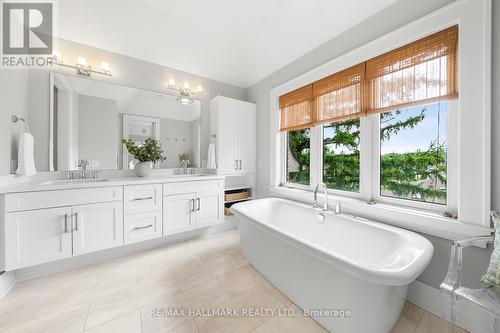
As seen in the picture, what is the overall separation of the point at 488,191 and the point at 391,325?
3.51 ft

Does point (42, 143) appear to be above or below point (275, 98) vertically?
below

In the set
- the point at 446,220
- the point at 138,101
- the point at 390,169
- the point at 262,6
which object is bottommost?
the point at 446,220

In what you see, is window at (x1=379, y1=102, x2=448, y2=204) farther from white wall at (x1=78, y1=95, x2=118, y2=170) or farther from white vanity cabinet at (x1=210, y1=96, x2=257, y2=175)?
white wall at (x1=78, y1=95, x2=118, y2=170)

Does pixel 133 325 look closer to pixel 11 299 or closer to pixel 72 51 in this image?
pixel 11 299

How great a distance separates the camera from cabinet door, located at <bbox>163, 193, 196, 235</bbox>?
2.45 meters

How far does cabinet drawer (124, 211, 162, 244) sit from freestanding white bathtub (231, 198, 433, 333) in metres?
1.05

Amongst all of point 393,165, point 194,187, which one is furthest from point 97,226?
point 393,165

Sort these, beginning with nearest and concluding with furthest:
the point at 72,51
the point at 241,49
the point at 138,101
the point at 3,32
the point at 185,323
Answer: the point at 185,323 → the point at 3,32 → the point at 72,51 → the point at 138,101 → the point at 241,49

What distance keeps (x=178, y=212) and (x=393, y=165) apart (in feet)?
8.25

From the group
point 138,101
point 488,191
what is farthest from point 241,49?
point 488,191

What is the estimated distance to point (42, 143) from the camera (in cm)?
212

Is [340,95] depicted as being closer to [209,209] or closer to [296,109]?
[296,109]

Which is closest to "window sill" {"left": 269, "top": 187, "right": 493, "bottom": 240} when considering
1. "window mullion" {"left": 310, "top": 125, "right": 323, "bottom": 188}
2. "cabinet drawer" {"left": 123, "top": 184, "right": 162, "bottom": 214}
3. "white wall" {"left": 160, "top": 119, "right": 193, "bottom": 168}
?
"window mullion" {"left": 310, "top": 125, "right": 323, "bottom": 188}

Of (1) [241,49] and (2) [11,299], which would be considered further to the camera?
(1) [241,49]
